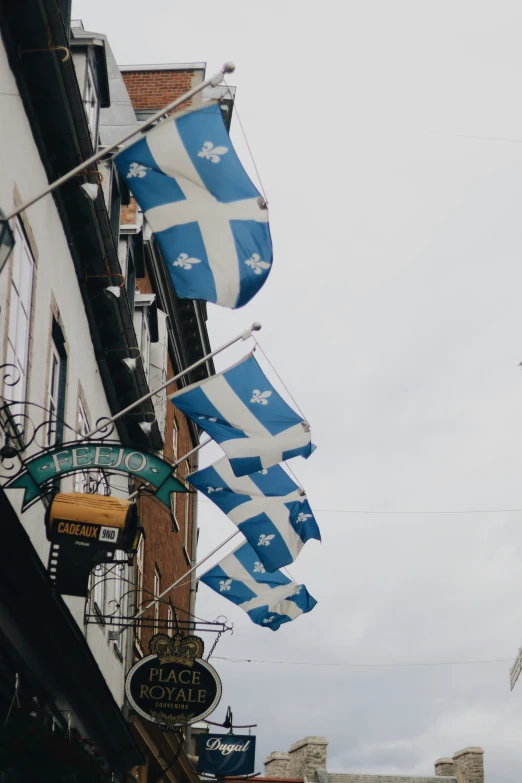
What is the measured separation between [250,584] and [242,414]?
21.2 feet

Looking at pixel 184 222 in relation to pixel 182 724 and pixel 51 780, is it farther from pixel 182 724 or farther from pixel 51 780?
pixel 182 724

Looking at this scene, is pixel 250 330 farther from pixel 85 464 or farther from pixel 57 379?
pixel 85 464

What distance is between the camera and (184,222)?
11742 millimetres

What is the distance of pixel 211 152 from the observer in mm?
11367

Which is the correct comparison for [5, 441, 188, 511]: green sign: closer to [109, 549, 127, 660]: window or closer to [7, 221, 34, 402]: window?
[7, 221, 34, 402]: window

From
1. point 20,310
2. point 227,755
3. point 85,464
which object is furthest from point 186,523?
point 85,464

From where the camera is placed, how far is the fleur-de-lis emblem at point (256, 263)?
1180 centimetres

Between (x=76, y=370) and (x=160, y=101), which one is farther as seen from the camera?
(x=160, y=101)

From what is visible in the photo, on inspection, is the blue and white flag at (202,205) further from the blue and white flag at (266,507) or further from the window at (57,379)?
the blue and white flag at (266,507)

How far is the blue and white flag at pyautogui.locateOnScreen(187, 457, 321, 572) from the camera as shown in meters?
16.5

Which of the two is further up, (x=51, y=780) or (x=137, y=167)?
(x=137, y=167)

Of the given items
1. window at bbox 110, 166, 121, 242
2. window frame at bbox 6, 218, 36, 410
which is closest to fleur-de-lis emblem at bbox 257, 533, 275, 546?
window frame at bbox 6, 218, 36, 410

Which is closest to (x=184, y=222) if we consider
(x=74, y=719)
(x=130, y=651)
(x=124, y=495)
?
(x=74, y=719)

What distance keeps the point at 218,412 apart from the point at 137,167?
3926 millimetres
